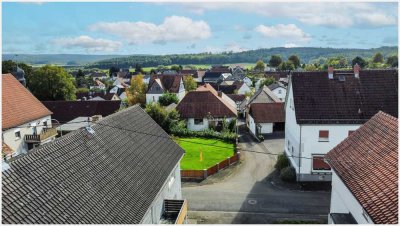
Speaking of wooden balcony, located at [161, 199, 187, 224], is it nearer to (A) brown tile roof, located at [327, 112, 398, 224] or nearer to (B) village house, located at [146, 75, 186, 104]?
(A) brown tile roof, located at [327, 112, 398, 224]

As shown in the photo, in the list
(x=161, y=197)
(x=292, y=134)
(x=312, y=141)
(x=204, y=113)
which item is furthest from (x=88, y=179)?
(x=204, y=113)

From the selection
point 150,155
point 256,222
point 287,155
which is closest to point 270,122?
point 287,155

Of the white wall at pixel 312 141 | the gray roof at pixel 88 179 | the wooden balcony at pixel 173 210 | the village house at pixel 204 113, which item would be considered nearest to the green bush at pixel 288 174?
the white wall at pixel 312 141

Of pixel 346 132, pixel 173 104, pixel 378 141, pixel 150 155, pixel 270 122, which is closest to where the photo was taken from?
pixel 378 141

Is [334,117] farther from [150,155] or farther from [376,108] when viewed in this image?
[150,155]

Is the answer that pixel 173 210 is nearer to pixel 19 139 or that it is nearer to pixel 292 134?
pixel 292 134

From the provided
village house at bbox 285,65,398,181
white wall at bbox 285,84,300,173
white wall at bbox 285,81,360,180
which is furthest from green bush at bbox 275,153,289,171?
white wall at bbox 285,81,360,180
